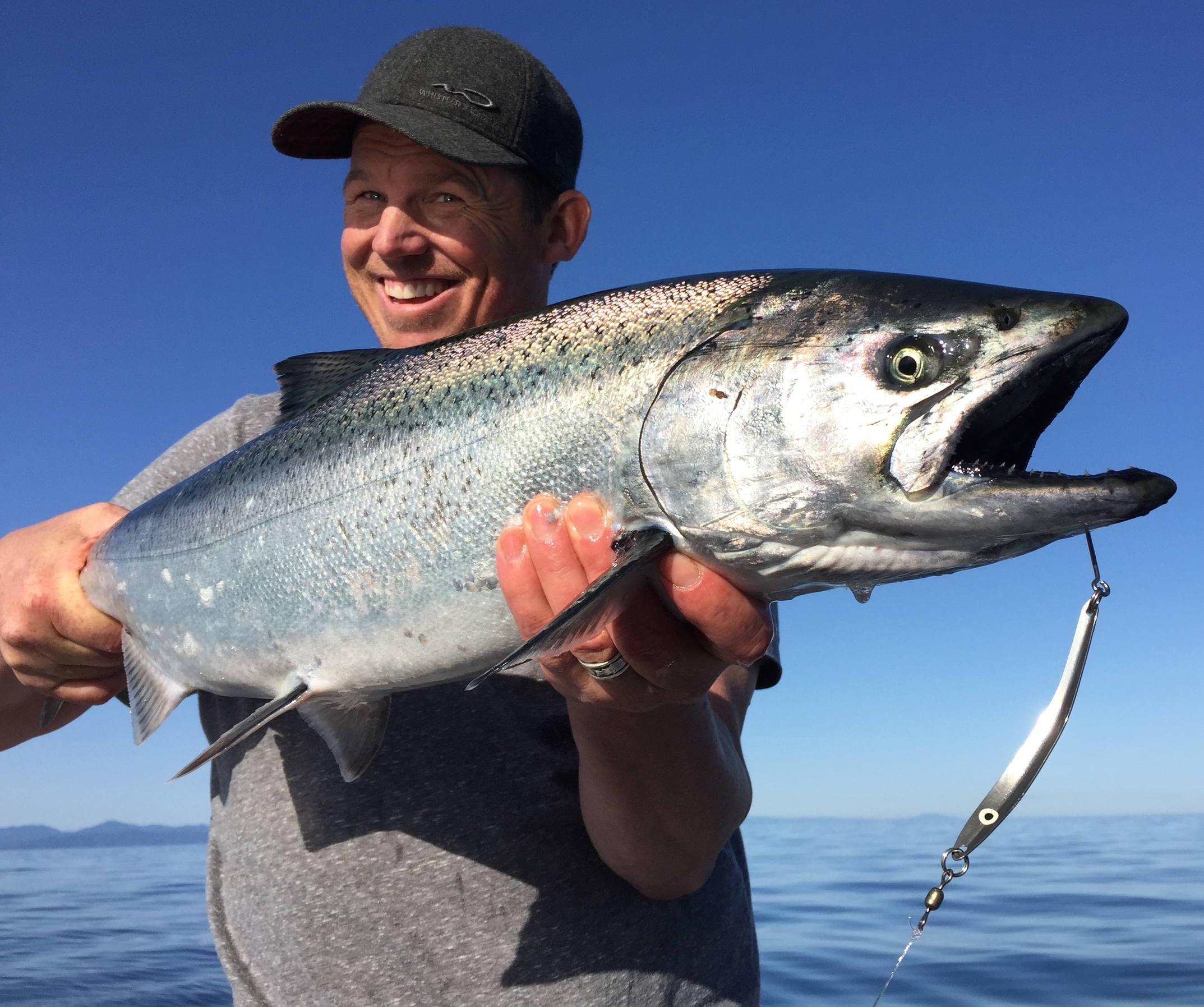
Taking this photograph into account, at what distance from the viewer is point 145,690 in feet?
9.14

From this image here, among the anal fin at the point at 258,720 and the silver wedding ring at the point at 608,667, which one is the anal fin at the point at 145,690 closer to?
the anal fin at the point at 258,720

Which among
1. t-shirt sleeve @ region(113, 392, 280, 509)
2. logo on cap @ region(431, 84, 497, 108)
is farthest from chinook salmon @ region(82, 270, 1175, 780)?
logo on cap @ region(431, 84, 497, 108)

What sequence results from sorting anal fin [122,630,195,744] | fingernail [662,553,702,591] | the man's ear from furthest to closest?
1. the man's ear
2. anal fin [122,630,195,744]
3. fingernail [662,553,702,591]

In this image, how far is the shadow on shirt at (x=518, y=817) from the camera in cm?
251

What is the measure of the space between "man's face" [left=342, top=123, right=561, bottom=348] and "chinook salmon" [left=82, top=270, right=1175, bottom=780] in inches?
32.0

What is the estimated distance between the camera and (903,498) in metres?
1.52

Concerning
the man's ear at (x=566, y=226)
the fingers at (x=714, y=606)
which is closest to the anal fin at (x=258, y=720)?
the fingers at (x=714, y=606)

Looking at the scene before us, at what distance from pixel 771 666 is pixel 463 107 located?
7.06 ft

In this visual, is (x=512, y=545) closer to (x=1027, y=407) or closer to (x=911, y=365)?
(x=911, y=365)

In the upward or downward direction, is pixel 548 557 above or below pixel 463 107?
below

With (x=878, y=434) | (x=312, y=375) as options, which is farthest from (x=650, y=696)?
(x=312, y=375)

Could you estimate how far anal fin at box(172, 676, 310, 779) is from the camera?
217 cm

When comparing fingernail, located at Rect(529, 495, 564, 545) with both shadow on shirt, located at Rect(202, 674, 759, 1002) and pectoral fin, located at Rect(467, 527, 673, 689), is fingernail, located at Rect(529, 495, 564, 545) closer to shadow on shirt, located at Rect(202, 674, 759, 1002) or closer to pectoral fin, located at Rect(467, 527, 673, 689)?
pectoral fin, located at Rect(467, 527, 673, 689)

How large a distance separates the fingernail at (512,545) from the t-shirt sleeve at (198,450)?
1575 millimetres
